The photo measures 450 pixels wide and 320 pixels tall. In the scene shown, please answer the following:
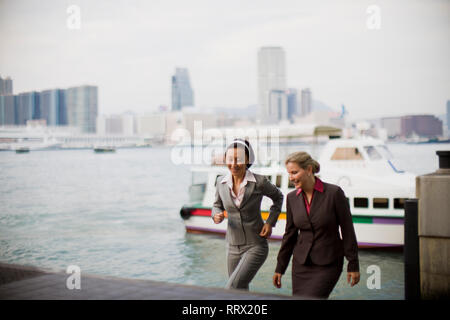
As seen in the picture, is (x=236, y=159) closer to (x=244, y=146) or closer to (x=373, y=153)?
(x=244, y=146)

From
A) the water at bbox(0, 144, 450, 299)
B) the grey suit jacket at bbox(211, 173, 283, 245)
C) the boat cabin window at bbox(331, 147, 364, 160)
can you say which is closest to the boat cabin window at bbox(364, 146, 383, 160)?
the boat cabin window at bbox(331, 147, 364, 160)

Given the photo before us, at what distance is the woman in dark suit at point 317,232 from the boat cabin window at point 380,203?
1038cm

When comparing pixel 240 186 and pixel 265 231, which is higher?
pixel 240 186

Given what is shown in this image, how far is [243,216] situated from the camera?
490 cm

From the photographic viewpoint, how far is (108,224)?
93.8 ft

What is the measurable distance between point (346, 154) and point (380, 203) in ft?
7.42

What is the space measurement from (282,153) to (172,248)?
6.48m

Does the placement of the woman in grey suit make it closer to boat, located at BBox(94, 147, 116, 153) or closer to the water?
the water

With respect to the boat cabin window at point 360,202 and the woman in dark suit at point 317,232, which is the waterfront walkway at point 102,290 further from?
the boat cabin window at point 360,202

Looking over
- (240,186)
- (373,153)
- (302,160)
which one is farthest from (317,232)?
(373,153)

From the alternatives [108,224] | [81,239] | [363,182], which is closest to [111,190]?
[108,224]

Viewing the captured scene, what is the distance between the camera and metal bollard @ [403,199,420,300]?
16.5 feet
